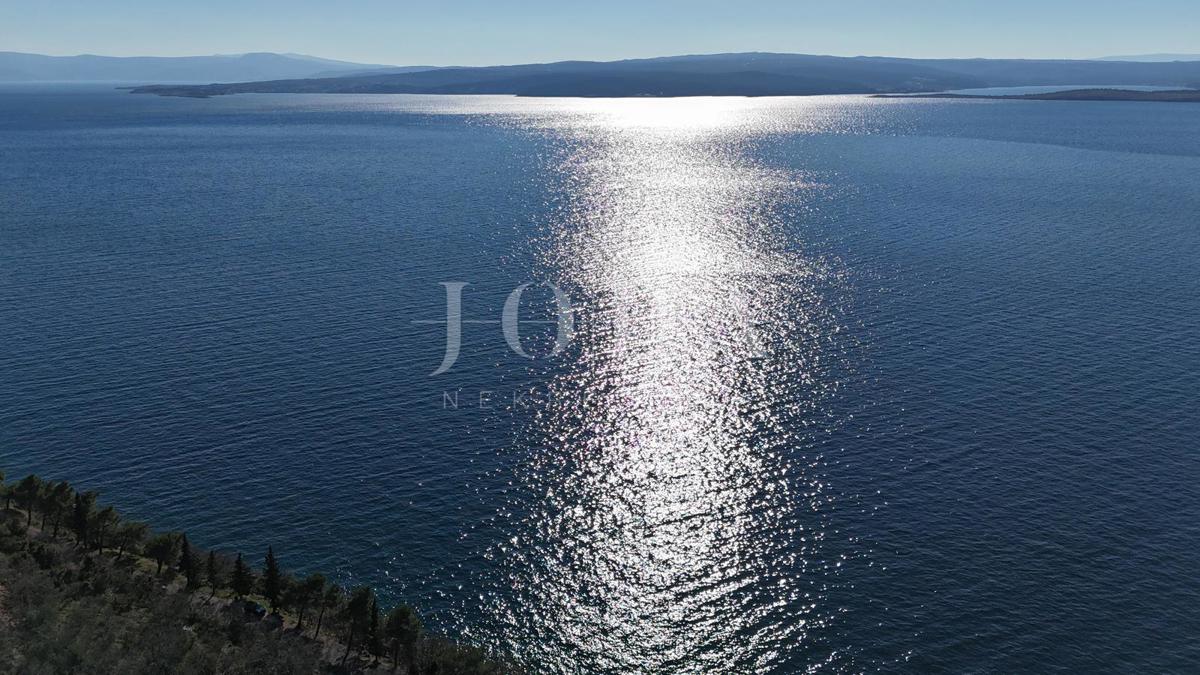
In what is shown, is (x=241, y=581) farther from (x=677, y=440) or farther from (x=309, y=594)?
(x=677, y=440)

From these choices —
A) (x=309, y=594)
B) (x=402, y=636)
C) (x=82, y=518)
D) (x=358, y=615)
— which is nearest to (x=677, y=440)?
(x=402, y=636)

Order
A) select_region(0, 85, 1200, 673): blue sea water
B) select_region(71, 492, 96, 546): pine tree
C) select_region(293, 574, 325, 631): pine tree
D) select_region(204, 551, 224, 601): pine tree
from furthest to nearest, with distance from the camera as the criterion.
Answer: select_region(71, 492, 96, 546): pine tree
select_region(0, 85, 1200, 673): blue sea water
select_region(204, 551, 224, 601): pine tree
select_region(293, 574, 325, 631): pine tree

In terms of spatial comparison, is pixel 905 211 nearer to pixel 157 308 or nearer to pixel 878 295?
pixel 878 295

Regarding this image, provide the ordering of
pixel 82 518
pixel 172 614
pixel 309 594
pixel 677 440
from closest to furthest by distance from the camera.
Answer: pixel 172 614 < pixel 309 594 < pixel 82 518 < pixel 677 440

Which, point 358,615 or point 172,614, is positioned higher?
point 358,615

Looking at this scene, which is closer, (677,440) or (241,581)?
(241,581)

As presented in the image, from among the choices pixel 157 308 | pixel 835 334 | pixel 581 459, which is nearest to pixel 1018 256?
pixel 835 334

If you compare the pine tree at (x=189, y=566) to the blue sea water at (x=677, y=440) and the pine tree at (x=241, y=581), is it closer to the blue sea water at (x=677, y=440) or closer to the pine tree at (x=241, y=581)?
the pine tree at (x=241, y=581)

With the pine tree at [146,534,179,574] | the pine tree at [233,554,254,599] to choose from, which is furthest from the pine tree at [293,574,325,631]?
the pine tree at [146,534,179,574]

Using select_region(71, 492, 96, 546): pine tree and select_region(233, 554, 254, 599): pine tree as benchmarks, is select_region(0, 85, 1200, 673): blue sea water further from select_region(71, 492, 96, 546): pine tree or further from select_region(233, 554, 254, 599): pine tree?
select_region(71, 492, 96, 546): pine tree

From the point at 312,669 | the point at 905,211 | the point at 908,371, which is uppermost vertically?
Answer: the point at 905,211

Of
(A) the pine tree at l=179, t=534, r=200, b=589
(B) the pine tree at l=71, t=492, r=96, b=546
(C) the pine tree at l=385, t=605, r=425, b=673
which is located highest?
(B) the pine tree at l=71, t=492, r=96, b=546
